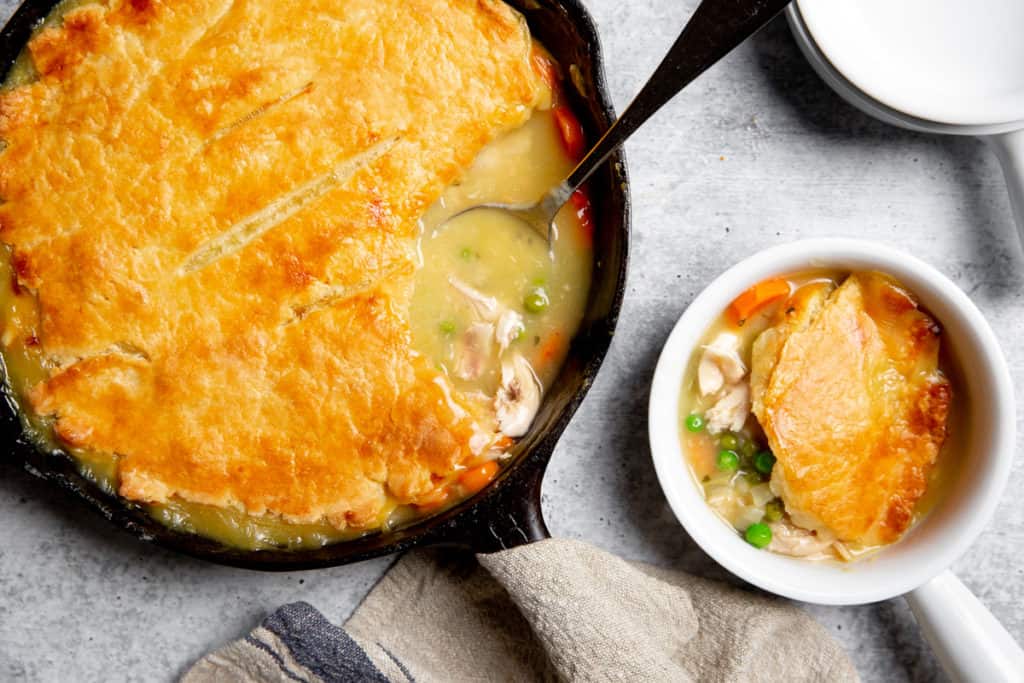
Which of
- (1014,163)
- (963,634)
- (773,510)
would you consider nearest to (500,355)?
(773,510)

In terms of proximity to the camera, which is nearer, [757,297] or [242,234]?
[242,234]

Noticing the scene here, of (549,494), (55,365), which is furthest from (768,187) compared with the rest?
(55,365)

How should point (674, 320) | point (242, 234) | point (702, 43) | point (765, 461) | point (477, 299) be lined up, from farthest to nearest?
point (674, 320)
point (765, 461)
point (477, 299)
point (242, 234)
point (702, 43)

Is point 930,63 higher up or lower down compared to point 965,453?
higher up

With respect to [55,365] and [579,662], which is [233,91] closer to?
[55,365]

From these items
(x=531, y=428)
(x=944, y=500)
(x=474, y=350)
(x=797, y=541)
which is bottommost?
(x=944, y=500)

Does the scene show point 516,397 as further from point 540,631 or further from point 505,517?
point 540,631

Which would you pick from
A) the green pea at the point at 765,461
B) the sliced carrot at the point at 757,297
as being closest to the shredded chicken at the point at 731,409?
the green pea at the point at 765,461
